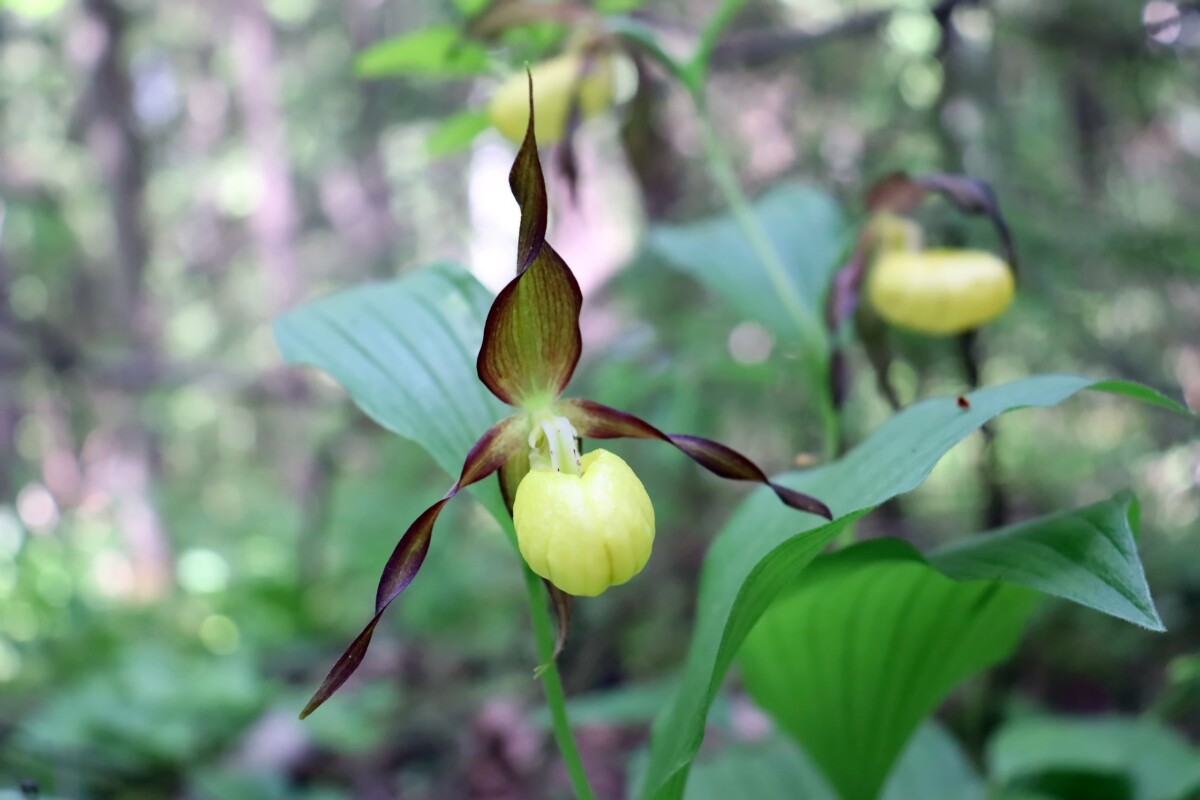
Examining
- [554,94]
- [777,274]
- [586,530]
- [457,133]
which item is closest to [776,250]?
[777,274]

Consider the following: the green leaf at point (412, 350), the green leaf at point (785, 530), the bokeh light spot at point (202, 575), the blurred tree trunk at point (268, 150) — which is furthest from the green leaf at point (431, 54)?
the blurred tree trunk at point (268, 150)

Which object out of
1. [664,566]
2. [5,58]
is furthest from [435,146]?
[5,58]

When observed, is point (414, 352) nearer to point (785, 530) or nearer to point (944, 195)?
point (785, 530)

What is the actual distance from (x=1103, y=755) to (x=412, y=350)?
1172 millimetres

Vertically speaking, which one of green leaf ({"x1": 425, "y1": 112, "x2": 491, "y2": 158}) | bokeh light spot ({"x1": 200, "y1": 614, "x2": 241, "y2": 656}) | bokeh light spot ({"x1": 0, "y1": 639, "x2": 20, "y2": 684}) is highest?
green leaf ({"x1": 425, "y1": 112, "x2": 491, "y2": 158})

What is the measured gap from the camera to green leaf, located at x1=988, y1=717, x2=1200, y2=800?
3.83ft

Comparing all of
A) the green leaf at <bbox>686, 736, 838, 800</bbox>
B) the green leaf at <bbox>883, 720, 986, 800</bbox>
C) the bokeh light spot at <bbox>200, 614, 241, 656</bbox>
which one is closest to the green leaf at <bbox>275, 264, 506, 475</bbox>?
the green leaf at <bbox>686, 736, 838, 800</bbox>

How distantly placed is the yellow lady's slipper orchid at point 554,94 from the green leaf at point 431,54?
86 mm

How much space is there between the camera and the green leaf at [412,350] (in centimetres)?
75

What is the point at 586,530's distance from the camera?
62 centimetres

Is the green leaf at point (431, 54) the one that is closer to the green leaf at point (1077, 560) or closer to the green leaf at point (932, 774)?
the green leaf at point (1077, 560)

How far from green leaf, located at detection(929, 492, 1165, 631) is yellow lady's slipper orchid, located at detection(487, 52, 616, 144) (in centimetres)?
91

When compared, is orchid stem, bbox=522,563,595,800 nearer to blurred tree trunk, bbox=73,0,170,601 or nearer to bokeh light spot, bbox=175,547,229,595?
bokeh light spot, bbox=175,547,229,595

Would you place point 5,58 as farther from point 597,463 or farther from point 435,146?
point 597,463
